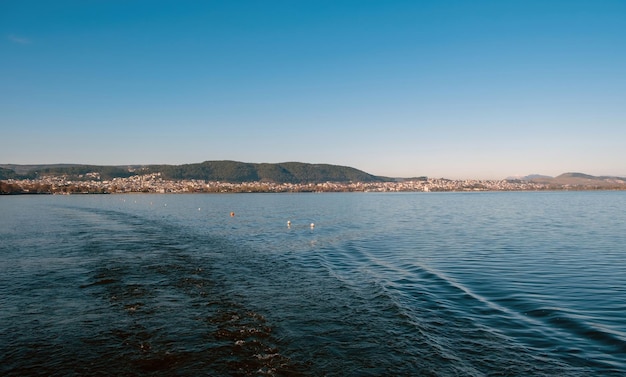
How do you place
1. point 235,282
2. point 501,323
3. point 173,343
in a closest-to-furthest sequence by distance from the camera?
1. point 173,343
2. point 501,323
3. point 235,282

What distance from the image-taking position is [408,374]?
9758 millimetres

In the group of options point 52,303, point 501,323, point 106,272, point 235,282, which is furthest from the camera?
point 106,272

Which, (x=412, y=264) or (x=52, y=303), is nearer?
(x=52, y=303)

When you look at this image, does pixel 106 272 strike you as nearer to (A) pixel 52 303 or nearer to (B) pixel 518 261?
(A) pixel 52 303

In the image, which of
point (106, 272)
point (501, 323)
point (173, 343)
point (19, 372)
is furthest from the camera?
point (106, 272)

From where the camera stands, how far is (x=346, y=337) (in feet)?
39.8

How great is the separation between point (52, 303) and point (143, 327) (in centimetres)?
518

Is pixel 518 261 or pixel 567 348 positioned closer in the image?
pixel 567 348

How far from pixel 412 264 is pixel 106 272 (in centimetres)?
1689

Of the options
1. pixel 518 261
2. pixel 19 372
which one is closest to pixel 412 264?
pixel 518 261

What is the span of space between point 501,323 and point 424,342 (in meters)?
3.63

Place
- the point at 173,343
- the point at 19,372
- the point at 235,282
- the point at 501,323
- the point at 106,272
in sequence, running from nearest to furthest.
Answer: the point at 19,372 → the point at 173,343 → the point at 501,323 → the point at 235,282 → the point at 106,272

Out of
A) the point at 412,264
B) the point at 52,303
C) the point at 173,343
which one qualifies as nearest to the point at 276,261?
the point at 412,264

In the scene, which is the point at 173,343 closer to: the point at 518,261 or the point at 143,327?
the point at 143,327
